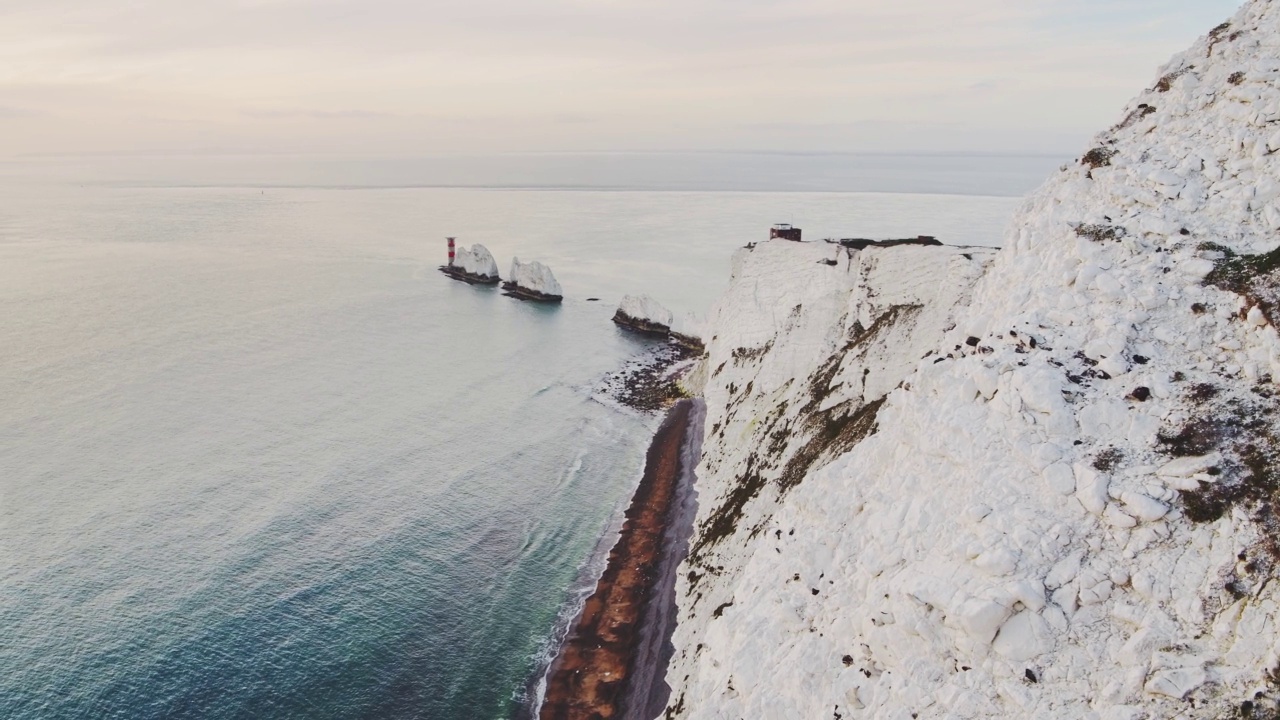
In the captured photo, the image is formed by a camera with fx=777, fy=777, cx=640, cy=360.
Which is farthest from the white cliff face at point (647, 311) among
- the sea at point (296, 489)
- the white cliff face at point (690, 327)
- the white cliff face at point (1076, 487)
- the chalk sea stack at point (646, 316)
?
the white cliff face at point (1076, 487)

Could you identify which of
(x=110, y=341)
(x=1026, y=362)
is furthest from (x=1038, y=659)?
(x=110, y=341)

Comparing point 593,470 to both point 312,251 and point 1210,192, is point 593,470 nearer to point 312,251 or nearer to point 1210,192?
point 1210,192

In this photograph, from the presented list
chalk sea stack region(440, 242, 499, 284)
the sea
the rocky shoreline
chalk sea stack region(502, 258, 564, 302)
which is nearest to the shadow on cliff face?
the rocky shoreline

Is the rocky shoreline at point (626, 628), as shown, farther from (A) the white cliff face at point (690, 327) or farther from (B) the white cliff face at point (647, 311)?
(B) the white cliff face at point (647, 311)

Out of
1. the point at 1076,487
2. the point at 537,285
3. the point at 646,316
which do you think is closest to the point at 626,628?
the point at 1076,487

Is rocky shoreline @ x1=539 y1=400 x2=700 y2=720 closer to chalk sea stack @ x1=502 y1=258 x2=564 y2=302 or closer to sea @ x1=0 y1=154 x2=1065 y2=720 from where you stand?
sea @ x1=0 y1=154 x2=1065 y2=720

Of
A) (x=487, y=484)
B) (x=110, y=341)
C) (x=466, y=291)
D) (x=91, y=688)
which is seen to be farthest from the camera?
(x=466, y=291)

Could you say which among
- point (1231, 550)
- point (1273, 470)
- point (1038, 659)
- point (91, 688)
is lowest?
point (91, 688)
